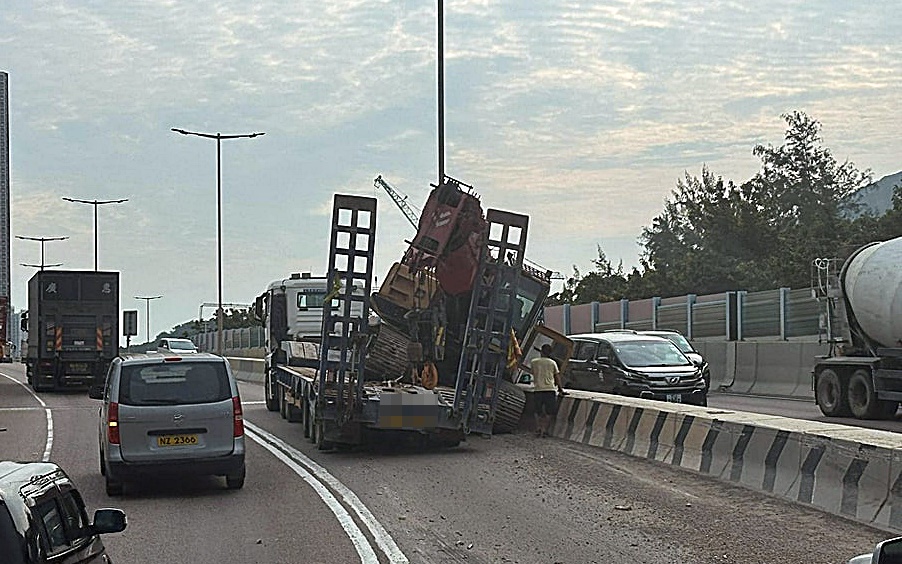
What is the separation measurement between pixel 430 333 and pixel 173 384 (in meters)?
6.69

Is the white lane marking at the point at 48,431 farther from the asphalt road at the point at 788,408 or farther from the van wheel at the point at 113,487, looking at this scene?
the asphalt road at the point at 788,408

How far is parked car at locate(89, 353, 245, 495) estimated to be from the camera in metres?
14.0

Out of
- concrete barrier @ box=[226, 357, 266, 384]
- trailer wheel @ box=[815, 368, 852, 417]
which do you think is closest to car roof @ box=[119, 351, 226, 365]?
trailer wheel @ box=[815, 368, 852, 417]

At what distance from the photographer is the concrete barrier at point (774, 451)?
10797 millimetres

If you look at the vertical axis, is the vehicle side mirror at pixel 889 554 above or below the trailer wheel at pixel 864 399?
above

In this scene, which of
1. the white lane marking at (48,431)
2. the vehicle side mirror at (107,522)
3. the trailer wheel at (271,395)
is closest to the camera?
the vehicle side mirror at (107,522)

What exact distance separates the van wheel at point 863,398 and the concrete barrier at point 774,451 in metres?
6.50

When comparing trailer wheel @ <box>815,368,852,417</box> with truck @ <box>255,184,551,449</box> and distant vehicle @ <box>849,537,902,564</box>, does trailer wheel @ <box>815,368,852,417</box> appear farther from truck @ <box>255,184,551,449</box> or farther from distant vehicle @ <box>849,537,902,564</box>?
distant vehicle @ <box>849,537,902,564</box>

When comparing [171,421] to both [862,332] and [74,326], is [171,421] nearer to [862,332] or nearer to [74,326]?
[862,332]

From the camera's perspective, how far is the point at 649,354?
24828 mm

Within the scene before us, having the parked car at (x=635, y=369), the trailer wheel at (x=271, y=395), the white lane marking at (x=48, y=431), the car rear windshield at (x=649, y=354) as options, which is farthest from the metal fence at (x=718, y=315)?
the white lane marking at (x=48, y=431)

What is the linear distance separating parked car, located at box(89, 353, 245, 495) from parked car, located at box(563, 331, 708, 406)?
1092cm

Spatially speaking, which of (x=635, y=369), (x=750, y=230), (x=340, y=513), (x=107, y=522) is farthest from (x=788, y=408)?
(x=750, y=230)

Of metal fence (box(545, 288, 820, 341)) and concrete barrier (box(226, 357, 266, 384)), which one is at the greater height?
metal fence (box(545, 288, 820, 341))
